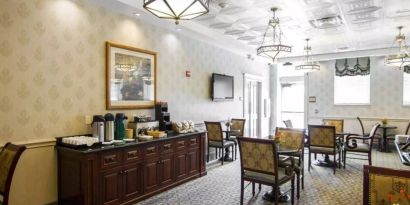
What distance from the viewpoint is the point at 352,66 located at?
8.77 meters

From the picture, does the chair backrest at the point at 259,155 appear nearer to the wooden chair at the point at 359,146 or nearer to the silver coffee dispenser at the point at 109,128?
the silver coffee dispenser at the point at 109,128

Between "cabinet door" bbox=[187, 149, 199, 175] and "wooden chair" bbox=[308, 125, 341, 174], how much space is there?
241 cm

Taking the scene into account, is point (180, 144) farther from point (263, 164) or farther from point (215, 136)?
point (263, 164)

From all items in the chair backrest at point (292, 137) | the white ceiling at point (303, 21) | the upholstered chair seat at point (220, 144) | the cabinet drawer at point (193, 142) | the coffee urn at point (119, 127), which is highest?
the white ceiling at point (303, 21)

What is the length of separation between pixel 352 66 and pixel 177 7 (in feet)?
26.8

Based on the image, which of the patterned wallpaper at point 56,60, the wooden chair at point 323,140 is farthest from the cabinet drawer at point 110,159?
the wooden chair at point 323,140

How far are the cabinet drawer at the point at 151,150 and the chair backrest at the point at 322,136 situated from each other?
3.28 m

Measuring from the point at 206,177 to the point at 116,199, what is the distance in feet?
→ 6.31

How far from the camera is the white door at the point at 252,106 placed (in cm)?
829

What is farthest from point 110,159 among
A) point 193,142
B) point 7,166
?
point 193,142

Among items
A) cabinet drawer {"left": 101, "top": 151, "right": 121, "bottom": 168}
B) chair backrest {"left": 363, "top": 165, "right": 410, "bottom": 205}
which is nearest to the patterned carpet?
cabinet drawer {"left": 101, "top": 151, "right": 121, "bottom": 168}

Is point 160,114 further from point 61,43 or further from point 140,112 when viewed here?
point 61,43

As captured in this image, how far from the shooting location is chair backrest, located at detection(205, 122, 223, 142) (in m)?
5.74

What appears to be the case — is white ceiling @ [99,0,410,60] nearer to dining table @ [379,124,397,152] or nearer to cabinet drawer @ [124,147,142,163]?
cabinet drawer @ [124,147,142,163]
